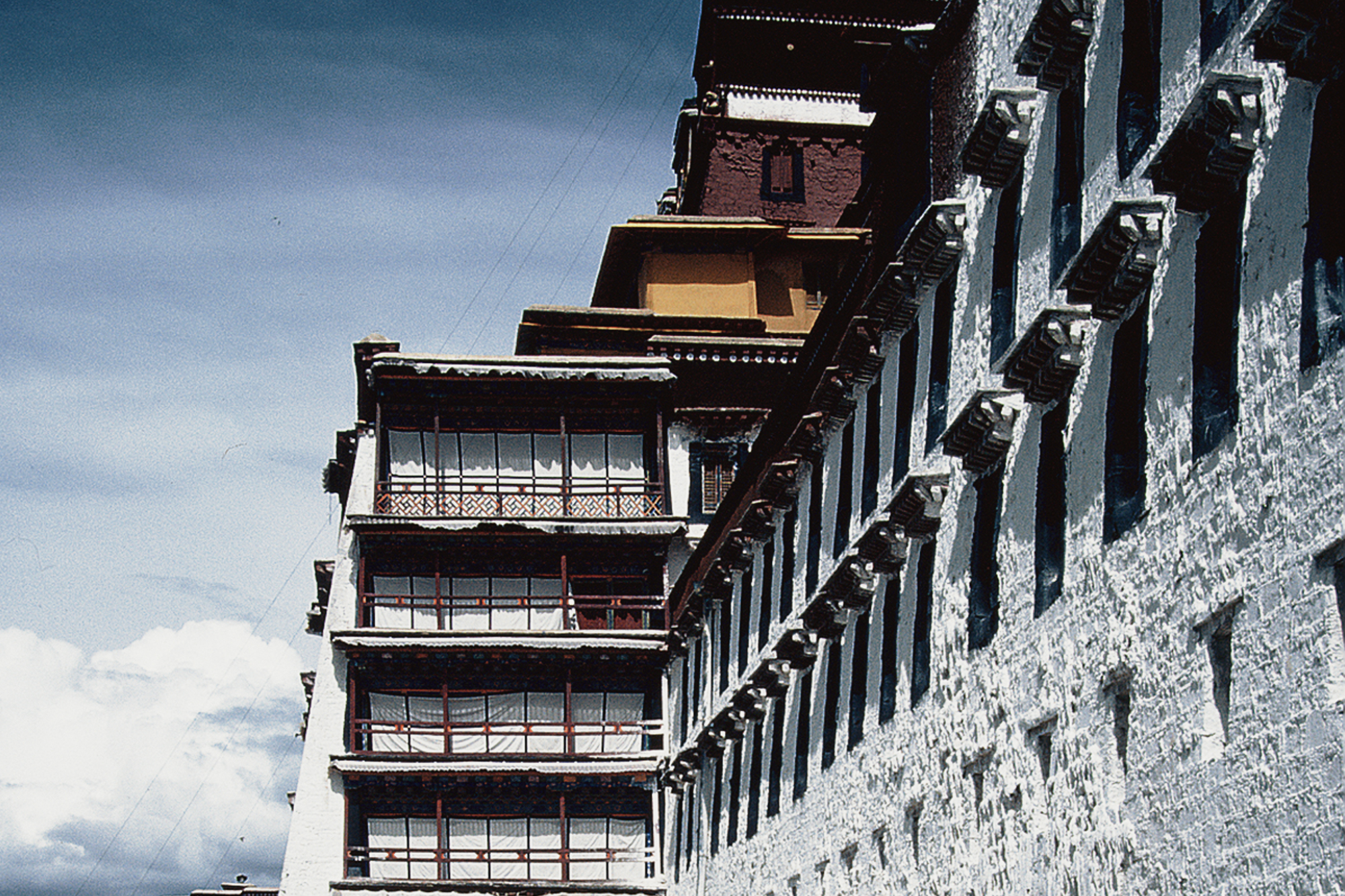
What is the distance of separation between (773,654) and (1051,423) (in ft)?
39.7

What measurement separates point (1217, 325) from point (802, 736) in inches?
590

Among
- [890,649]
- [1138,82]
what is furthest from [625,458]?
[1138,82]

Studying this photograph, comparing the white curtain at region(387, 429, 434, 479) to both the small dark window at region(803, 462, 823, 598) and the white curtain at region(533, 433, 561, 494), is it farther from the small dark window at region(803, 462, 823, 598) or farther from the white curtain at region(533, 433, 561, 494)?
the small dark window at region(803, 462, 823, 598)

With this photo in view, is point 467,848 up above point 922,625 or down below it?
above

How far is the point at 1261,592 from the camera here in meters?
11.8

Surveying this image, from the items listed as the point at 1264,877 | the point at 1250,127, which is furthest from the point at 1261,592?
the point at 1250,127

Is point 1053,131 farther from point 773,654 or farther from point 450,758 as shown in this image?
point 450,758

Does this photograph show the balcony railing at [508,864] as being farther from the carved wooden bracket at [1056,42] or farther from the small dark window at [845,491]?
the carved wooden bracket at [1056,42]

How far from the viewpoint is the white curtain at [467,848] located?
41.2m

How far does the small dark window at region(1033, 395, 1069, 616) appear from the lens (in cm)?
1578

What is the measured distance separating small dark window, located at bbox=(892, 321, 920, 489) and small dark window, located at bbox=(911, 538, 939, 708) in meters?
1.42


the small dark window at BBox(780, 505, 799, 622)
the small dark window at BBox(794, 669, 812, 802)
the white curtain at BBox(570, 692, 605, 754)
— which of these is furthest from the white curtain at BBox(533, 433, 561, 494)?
the small dark window at BBox(794, 669, 812, 802)

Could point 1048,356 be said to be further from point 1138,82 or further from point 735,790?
point 735,790

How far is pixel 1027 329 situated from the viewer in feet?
53.0
